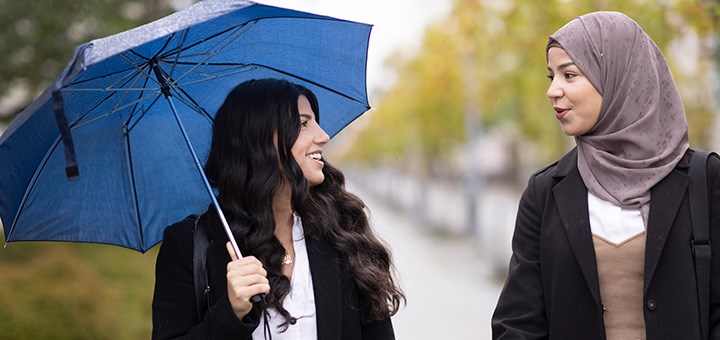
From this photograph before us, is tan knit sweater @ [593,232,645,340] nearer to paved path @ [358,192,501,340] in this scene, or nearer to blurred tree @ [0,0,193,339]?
paved path @ [358,192,501,340]

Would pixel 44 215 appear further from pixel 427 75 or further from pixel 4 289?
pixel 427 75

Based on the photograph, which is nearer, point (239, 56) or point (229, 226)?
point (229, 226)

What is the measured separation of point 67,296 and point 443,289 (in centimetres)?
803

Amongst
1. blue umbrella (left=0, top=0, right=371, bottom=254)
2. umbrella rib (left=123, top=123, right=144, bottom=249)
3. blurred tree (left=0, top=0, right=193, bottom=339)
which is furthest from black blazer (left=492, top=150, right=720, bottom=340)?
blurred tree (left=0, top=0, right=193, bottom=339)

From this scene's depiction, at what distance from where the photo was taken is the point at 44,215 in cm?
346

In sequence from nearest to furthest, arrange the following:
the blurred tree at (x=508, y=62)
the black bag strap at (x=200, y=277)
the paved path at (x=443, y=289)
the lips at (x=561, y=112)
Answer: the black bag strap at (x=200, y=277) → the lips at (x=561, y=112) → the blurred tree at (x=508, y=62) → the paved path at (x=443, y=289)

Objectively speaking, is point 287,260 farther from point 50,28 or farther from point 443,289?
point 443,289

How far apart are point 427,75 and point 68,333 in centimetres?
1611

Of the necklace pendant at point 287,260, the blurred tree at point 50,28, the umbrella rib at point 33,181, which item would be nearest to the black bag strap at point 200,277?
the necklace pendant at point 287,260

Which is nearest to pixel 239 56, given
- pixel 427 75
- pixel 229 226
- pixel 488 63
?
pixel 229 226

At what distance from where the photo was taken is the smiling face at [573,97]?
3.15m

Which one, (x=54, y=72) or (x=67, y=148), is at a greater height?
(x=54, y=72)

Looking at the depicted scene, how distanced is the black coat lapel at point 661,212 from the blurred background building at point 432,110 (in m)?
1.33

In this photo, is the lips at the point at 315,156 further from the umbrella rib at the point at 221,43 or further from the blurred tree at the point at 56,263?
the blurred tree at the point at 56,263
